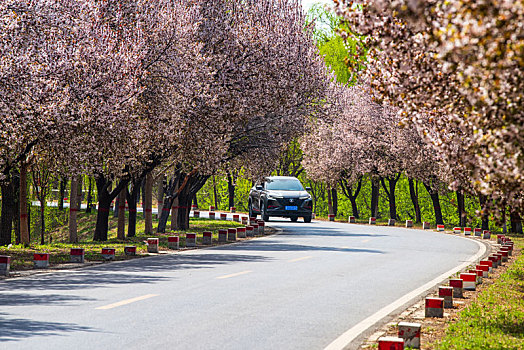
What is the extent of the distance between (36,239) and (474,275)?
4208cm

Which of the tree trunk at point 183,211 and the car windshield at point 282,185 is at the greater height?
the car windshield at point 282,185

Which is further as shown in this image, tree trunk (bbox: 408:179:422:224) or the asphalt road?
tree trunk (bbox: 408:179:422:224)

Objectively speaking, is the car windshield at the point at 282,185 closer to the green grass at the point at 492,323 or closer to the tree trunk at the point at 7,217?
the tree trunk at the point at 7,217

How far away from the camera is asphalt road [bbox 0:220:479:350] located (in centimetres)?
807

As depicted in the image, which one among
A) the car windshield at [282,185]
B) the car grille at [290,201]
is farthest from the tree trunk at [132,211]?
the car windshield at [282,185]

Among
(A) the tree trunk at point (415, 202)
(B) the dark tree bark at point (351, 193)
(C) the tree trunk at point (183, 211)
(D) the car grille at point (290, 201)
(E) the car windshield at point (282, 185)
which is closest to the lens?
(C) the tree trunk at point (183, 211)

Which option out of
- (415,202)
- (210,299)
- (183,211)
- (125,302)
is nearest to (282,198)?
(183,211)

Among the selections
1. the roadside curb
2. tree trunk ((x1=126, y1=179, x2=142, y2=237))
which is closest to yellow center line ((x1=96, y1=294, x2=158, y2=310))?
the roadside curb

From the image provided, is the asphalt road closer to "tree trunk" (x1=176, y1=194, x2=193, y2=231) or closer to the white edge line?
the white edge line

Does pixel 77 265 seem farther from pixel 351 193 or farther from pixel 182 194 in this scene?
pixel 351 193

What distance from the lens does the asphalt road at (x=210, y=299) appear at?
26.5 feet

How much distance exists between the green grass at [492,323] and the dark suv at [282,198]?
21.5 metres

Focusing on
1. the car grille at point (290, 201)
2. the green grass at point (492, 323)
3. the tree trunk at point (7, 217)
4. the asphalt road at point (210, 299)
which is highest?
the car grille at point (290, 201)

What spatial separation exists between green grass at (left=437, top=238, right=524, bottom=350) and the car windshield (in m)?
22.2
